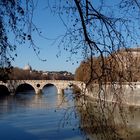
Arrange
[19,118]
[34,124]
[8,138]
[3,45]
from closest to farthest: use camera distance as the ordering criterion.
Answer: [3,45]
[8,138]
[34,124]
[19,118]

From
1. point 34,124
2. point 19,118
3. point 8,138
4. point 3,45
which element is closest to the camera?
point 3,45

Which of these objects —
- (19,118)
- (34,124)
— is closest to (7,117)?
(19,118)

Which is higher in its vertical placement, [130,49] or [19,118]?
[130,49]

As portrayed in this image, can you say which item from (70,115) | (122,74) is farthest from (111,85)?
(70,115)

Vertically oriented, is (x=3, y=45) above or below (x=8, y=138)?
above

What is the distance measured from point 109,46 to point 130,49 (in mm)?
63

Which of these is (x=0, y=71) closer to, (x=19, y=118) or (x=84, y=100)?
(x=84, y=100)

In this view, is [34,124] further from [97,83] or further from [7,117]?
[97,83]

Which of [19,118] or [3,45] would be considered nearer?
[3,45]

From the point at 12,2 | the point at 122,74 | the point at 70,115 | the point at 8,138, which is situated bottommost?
the point at 8,138

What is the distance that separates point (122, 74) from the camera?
1.12 m

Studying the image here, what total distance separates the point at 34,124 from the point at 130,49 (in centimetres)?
959

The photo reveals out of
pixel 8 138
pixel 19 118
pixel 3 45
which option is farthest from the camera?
pixel 19 118

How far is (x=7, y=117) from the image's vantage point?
39.1 feet
